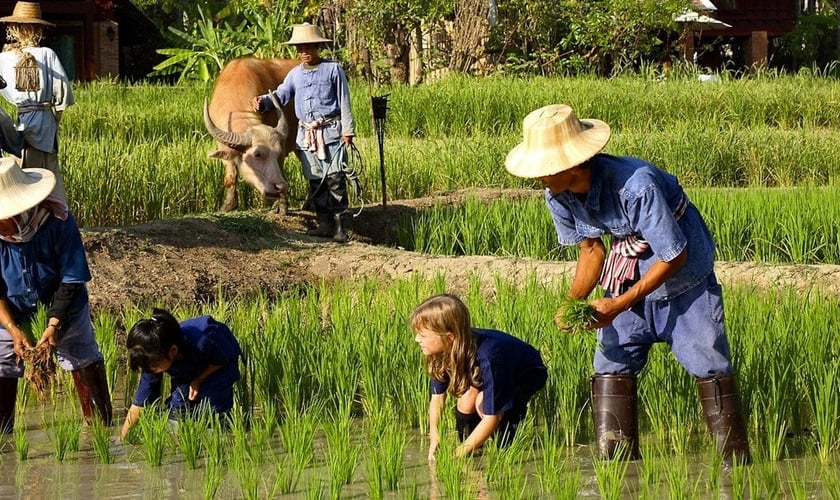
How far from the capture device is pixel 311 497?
4.05 metres

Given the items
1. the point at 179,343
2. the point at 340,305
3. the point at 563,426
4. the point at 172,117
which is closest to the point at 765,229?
the point at 340,305

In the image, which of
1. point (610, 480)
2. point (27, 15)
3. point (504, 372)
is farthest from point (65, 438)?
point (27, 15)

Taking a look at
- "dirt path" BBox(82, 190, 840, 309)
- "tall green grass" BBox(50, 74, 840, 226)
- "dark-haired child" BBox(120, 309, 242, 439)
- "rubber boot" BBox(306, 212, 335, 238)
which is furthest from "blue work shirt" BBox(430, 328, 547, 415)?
"tall green grass" BBox(50, 74, 840, 226)

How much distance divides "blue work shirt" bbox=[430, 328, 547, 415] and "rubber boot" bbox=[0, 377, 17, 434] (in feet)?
5.24

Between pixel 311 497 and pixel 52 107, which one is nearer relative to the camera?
pixel 311 497

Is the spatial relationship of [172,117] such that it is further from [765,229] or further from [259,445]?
[259,445]

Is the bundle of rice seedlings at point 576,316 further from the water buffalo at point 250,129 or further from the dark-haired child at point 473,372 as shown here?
the water buffalo at point 250,129

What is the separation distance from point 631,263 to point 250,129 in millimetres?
5563

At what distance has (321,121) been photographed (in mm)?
9039

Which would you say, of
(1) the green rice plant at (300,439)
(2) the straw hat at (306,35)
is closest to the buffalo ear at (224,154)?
(2) the straw hat at (306,35)

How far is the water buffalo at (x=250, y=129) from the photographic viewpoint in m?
9.42

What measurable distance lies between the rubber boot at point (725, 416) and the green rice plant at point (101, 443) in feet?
6.72

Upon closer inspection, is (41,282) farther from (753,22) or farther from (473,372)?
(753,22)

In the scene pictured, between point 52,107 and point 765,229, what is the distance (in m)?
4.45
